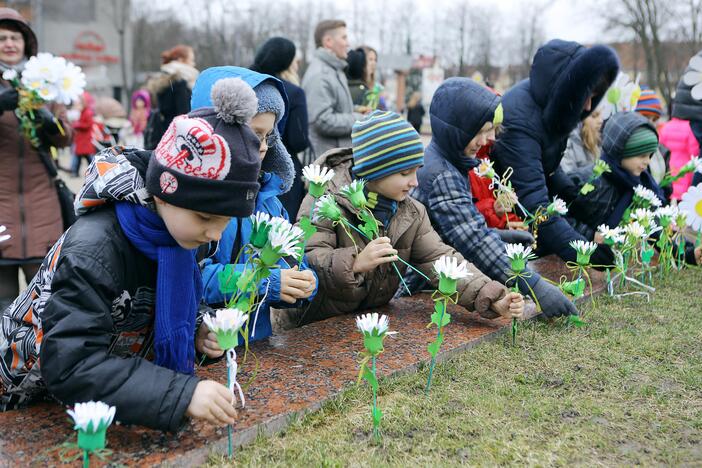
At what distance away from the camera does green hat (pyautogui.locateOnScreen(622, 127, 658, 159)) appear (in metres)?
4.47

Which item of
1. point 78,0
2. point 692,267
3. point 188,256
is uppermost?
point 78,0

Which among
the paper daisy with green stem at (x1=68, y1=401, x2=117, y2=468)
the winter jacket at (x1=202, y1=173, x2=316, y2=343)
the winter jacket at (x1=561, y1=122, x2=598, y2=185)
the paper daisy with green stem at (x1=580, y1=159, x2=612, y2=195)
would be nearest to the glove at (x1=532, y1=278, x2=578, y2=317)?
the winter jacket at (x1=202, y1=173, x2=316, y2=343)

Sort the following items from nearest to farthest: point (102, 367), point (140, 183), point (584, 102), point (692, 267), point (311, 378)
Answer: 1. point (102, 367)
2. point (140, 183)
3. point (311, 378)
4. point (584, 102)
5. point (692, 267)

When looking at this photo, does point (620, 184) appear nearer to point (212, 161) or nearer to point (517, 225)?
→ point (517, 225)

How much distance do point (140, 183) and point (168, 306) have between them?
0.35 m

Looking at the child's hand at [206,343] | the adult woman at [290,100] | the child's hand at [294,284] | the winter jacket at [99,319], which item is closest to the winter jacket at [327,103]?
the adult woman at [290,100]

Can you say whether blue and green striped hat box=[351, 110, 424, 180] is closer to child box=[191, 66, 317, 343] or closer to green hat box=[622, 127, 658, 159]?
child box=[191, 66, 317, 343]

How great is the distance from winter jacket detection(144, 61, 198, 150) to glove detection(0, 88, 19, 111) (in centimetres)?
199

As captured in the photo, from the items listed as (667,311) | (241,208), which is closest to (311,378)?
(241,208)

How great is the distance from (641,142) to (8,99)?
3.86 metres

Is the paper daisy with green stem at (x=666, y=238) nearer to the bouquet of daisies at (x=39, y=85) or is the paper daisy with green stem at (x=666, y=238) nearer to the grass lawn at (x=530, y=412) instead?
the grass lawn at (x=530, y=412)

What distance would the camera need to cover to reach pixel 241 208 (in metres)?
1.79

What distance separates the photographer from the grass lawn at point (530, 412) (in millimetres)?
1968

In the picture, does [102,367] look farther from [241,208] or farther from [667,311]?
[667,311]
